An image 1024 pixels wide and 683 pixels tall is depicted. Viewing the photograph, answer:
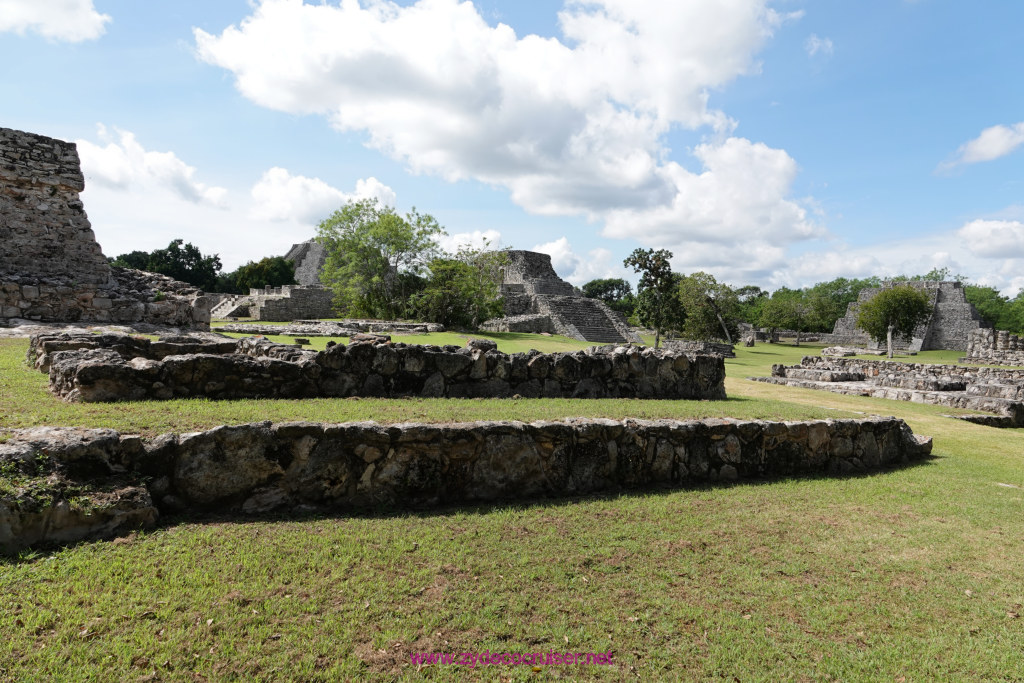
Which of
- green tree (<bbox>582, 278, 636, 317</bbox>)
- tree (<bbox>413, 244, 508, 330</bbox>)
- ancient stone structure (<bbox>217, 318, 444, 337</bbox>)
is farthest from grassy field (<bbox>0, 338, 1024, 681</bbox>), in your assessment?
green tree (<bbox>582, 278, 636, 317</bbox>)

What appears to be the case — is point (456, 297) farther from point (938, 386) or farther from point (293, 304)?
point (938, 386)

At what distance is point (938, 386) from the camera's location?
55.2 ft

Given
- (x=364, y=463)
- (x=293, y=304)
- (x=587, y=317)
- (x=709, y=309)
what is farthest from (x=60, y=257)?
(x=709, y=309)

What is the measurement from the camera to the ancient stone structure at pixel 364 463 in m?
3.90

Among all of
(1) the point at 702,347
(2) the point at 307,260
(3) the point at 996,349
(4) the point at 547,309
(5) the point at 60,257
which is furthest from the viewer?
(2) the point at 307,260

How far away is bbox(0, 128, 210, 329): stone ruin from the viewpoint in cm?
1351

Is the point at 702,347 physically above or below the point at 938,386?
above

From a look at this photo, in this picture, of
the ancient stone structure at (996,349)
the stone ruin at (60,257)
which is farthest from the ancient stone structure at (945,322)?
the stone ruin at (60,257)

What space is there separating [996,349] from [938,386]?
2550 cm

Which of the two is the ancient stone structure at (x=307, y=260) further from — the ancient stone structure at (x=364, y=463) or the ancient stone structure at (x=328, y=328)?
the ancient stone structure at (x=364, y=463)

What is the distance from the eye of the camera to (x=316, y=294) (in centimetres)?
3378

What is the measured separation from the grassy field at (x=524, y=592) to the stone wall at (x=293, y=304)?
25825 millimetres

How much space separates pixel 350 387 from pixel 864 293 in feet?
192

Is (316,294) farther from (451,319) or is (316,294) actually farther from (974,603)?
(974,603)
